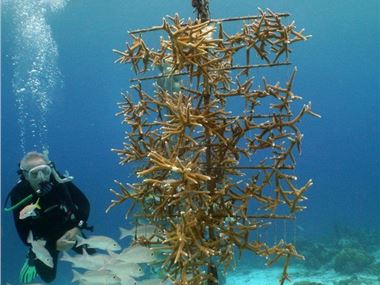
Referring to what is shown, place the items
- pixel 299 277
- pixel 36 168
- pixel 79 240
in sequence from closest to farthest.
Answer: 1. pixel 36 168
2. pixel 79 240
3. pixel 299 277

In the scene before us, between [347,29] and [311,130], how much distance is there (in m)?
21.7

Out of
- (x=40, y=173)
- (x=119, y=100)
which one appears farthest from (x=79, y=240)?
(x=119, y=100)

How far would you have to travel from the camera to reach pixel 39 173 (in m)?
6.45

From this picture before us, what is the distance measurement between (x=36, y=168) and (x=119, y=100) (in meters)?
58.3

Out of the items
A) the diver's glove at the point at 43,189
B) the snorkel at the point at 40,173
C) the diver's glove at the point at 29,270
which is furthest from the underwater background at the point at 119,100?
A: the diver's glove at the point at 43,189

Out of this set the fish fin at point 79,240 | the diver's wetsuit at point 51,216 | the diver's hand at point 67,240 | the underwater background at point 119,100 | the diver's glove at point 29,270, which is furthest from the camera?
the underwater background at point 119,100

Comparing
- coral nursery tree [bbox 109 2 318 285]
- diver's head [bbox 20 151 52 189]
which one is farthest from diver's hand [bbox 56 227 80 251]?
coral nursery tree [bbox 109 2 318 285]

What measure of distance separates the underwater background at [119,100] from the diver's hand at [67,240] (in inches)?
496

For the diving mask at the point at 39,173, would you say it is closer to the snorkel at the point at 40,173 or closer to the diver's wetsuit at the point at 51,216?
the snorkel at the point at 40,173

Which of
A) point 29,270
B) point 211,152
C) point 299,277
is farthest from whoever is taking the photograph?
point 299,277

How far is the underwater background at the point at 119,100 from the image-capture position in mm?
35669

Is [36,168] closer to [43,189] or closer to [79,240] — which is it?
[43,189]

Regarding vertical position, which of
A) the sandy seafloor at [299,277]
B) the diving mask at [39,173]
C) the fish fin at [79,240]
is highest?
the diving mask at [39,173]

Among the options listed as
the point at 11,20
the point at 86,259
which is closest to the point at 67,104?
the point at 11,20
